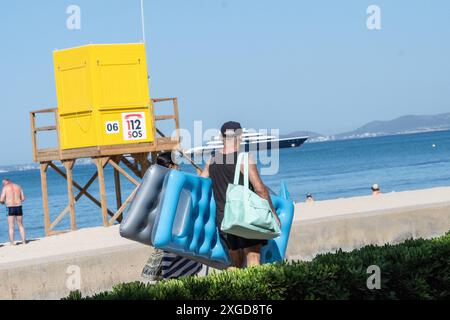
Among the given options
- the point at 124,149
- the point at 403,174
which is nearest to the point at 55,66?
the point at 124,149

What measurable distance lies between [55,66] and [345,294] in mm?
16429

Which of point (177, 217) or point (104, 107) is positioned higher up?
point (104, 107)

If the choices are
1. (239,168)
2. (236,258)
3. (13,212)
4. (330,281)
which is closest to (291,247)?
(236,258)

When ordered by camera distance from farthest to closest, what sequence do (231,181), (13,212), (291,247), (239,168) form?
(13,212), (291,247), (231,181), (239,168)

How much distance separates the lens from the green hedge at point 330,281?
279 inches

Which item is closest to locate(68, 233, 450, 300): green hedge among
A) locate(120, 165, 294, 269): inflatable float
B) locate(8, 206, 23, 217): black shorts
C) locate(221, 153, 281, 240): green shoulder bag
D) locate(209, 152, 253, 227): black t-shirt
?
locate(221, 153, 281, 240): green shoulder bag

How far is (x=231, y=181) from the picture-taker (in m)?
8.95

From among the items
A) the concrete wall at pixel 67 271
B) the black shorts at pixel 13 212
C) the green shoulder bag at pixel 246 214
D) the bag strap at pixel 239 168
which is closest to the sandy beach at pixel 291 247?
the concrete wall at pixel 67 271

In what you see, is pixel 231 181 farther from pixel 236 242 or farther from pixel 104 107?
pixel 104 107

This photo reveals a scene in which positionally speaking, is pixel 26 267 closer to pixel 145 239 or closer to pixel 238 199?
pixel 145 239

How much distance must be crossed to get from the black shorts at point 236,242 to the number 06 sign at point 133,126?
44.1 ft

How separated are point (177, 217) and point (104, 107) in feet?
44.7

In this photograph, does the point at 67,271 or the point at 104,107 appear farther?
the point at 104,107

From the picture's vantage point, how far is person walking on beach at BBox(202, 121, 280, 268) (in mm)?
8859
